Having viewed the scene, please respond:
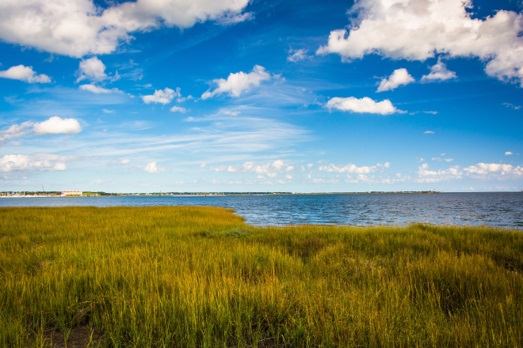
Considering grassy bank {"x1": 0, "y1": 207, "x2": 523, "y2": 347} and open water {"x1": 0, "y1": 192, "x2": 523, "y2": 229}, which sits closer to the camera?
grassy bank {"x1": 0, "y1": 207, "x2": 523, "y2": 347}

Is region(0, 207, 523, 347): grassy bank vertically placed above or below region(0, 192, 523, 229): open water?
above

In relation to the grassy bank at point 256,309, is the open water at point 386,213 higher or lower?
lower

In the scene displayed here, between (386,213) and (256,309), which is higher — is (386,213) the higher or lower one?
the lower one

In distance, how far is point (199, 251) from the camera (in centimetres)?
970

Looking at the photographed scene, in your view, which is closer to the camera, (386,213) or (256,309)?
(256,309)

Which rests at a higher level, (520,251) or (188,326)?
(188,326)

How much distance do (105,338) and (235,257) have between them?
5093 millimetres

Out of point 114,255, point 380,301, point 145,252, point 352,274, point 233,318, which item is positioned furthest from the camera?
point 145,252

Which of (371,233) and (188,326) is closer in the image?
(188,326)

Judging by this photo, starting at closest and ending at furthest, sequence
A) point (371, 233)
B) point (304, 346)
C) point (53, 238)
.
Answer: point (304, 346) → point (53, 238) → point (371, 233)

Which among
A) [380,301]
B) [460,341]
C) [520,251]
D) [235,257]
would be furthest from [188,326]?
[520,251]

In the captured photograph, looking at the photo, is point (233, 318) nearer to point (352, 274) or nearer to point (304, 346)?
point (304, 346)

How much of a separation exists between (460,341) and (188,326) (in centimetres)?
358

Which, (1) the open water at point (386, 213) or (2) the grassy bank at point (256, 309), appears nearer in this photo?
(2) the grassy bank at point (256, 309)
